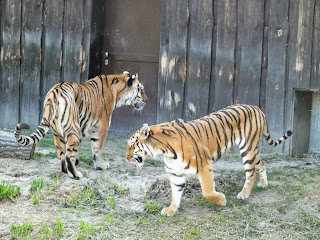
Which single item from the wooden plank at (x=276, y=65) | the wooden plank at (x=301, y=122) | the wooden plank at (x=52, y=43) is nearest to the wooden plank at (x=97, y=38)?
the wooden plank at (x=52, y=43)

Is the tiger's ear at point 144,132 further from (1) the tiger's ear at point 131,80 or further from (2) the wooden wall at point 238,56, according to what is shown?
(2) the wooden wall at point 238,56

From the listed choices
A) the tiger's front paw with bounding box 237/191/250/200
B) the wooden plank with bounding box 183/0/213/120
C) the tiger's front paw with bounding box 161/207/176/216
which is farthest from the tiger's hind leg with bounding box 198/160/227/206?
the wooden plank with bounding box 183/0/213/120

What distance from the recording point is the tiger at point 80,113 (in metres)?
7.62

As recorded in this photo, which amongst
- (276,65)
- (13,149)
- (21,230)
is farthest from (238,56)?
(21,230)

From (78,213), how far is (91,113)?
2191 millimetres

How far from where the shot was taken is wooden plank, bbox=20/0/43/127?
10867 millimetres

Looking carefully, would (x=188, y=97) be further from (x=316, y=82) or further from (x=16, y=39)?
(x=16, y=39)

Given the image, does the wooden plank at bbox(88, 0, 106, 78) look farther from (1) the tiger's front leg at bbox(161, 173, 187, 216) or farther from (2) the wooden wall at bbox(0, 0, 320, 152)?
(1) the tiger's front leg at bbox(161, 173, 187, 216)

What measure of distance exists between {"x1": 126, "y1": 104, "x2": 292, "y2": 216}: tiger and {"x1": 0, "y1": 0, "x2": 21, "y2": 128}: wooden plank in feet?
16.3

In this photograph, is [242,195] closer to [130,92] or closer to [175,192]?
[175,192]

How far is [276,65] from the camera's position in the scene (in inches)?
359

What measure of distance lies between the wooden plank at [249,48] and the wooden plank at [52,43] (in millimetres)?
2885

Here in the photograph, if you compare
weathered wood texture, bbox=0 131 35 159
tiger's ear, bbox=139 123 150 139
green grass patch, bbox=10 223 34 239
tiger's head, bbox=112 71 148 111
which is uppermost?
tiger's head, bbox=112 71 148 111

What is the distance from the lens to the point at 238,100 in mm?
9438
